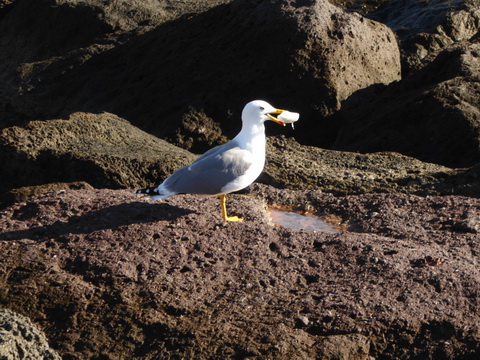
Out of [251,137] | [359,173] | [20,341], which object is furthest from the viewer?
[359,173]

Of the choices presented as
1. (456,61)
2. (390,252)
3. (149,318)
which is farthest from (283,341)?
(456,61)

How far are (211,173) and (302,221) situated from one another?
3.26 ft

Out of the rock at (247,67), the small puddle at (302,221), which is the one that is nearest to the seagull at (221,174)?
the small puddle at (302,221)

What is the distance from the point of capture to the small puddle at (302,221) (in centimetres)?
602

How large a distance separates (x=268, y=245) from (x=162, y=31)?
270 inches

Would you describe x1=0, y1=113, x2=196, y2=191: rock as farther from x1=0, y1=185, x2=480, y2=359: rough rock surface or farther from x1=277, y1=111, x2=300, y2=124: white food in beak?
x1=277, y1=111, x2=300, y2=124: white food in beak

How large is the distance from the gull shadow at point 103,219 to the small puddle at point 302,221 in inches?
37.5

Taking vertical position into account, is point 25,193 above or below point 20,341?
above

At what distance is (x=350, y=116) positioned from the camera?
962 centimetres

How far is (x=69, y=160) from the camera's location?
7.07 meters

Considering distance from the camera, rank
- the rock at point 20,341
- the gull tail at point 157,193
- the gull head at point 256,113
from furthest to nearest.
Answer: the gull head at point 256,113, the gull tail at point 157,193, the rock at point 20,341

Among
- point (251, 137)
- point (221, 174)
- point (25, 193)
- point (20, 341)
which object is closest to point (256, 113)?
point (251, 137)

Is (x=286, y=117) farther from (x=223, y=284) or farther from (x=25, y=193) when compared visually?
(x=25, y=193)

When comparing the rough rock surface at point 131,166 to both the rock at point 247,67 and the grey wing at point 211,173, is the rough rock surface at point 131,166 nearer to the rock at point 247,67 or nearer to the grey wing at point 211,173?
the grey wing at point 211,173
